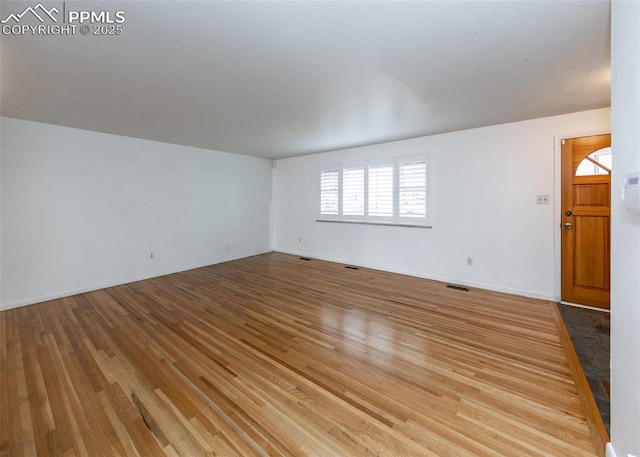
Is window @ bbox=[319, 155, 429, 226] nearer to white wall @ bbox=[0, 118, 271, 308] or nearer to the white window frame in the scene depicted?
the white window frame

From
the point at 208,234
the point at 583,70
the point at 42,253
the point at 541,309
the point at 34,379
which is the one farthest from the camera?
the point at 208,234

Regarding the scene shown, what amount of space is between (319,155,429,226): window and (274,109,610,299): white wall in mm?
170

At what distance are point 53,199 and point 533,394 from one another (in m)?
5.80

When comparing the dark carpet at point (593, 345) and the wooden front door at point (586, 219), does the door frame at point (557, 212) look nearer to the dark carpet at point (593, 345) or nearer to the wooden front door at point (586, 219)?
the wooden front door at point (586, 219)

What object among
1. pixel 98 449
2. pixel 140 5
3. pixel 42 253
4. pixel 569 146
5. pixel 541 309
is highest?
pixel 140 5

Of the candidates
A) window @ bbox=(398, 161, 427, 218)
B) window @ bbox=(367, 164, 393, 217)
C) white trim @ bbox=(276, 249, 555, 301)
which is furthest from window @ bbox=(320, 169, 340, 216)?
window @ bbox=(398, 161, 427, 218)

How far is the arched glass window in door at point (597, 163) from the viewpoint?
313 centimetres

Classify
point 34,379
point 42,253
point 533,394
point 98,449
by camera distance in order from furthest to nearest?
point 42,253
point 34,379
point 533,394
point 98,449

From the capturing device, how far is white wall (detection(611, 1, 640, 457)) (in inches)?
39.6

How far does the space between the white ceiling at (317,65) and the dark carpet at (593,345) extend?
2.44 meters

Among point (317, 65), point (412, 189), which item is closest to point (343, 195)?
point (412, 189)

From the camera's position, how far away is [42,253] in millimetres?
3590

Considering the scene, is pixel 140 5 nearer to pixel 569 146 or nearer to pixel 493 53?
pixel 493 53

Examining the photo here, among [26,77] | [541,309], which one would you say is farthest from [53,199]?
[541,309]
